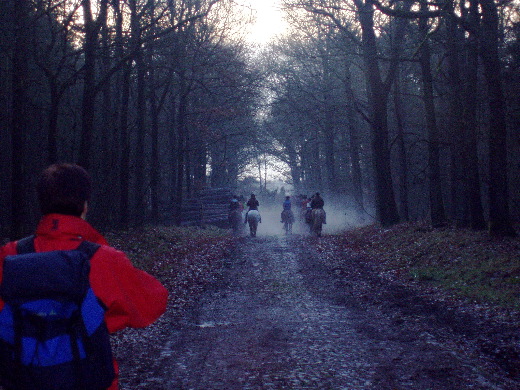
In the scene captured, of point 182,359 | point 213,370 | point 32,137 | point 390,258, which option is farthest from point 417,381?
point 32,137

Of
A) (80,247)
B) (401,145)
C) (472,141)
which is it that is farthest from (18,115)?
(401,145)

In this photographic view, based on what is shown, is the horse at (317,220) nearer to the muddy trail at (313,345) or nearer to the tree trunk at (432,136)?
the tree trunk at (432,136)

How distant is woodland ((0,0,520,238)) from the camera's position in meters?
15.2

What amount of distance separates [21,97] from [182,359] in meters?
9.14

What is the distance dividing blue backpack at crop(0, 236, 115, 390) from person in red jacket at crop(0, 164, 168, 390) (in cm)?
8

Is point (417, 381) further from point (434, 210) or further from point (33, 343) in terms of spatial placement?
point (434, 210)

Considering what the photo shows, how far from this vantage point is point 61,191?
3080 millimetres

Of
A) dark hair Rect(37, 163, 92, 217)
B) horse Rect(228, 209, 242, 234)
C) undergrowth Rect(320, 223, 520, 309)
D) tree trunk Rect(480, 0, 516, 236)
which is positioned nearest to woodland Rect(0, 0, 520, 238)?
tree trunk Rect(480, 0, 516, 236)

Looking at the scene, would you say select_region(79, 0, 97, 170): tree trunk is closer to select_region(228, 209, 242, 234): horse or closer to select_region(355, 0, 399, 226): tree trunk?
select_region(355, 0, 399, 226): tree trunk

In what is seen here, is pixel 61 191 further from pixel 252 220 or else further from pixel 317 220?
pixel 252 220

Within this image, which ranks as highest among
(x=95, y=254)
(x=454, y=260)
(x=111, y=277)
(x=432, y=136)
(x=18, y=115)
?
(x=432, y=136)

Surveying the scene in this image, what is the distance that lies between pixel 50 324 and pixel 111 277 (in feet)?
1.16

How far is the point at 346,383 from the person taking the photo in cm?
597

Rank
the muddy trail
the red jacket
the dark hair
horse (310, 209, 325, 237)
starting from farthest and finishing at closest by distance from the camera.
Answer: horse (310, 209, 325, 237)
the muddy trail
the dark hair
the red jacket
